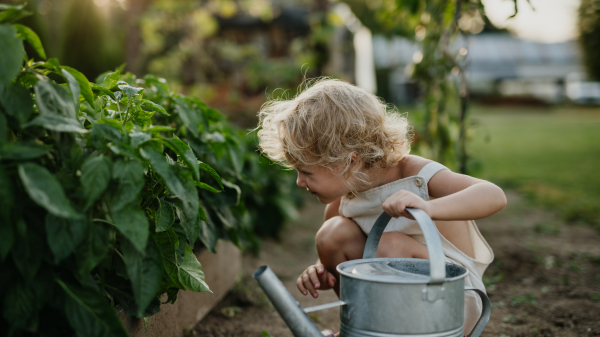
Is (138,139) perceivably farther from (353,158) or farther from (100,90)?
(353,158)

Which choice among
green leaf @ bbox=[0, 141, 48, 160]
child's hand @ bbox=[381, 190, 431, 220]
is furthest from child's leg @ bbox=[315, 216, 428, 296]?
green leaf @ bbox=[0, 141, 48, 160]

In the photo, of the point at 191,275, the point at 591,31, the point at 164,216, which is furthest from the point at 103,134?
the point at 591,31

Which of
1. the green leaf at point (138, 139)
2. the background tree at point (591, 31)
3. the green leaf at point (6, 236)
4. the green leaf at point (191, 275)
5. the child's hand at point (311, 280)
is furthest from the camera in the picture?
the background tree at point (591, 31)

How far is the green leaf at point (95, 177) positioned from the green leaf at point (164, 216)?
11.2 inches

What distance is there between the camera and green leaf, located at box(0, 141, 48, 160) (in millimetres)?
930

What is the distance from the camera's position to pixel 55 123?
100 cm

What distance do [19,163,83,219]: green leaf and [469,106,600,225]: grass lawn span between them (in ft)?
10.6

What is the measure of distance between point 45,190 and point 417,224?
46.4 inches

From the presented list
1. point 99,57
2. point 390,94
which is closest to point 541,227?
point 99,57

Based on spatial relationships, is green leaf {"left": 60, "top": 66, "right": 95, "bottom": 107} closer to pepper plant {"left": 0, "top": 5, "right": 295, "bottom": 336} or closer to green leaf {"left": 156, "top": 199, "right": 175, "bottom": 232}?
pepper plant {"left": 0, "top": 5, "right": 295, "bottom": 336}

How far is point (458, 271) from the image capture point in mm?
1354

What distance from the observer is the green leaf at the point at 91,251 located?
1017mm

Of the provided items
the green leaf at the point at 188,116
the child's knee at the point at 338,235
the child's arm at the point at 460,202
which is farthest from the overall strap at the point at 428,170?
the green leaf at the point at 188,116

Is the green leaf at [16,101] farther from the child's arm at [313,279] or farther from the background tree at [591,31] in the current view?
the background tree at [591,31]
